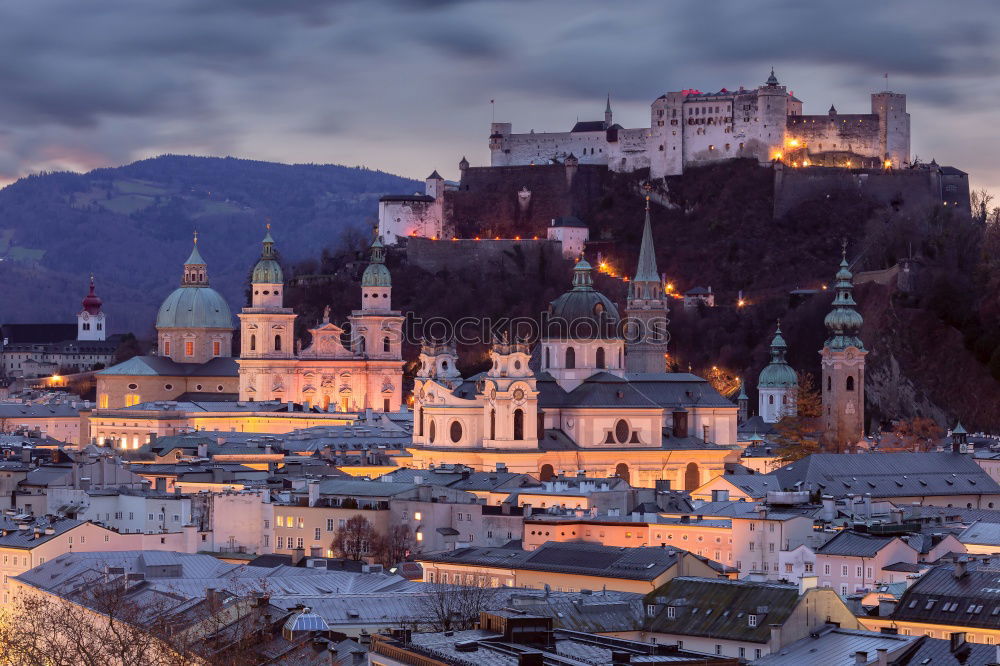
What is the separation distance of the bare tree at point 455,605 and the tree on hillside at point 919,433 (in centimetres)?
5625

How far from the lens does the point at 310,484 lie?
87.1m

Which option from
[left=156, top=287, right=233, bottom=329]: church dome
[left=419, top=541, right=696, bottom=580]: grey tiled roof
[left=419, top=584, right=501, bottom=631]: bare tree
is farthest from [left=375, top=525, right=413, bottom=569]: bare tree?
[left=156, top=287, right=233, bottom=329]: church dome

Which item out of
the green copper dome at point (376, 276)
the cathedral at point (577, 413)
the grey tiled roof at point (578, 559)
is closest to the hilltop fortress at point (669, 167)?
the green copper dome at point (376, 276)

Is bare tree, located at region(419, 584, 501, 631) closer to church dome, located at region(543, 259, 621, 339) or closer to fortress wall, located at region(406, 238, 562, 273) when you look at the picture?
church dome, located at region(543, 259, 621, 339)

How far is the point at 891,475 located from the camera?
315 ft

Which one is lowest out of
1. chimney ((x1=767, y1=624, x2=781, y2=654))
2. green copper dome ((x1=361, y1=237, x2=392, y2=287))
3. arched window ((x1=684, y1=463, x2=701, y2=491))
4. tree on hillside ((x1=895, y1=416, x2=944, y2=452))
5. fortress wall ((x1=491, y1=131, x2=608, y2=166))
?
chimney ((x1=767, y1=624, x2=781, y2=654))

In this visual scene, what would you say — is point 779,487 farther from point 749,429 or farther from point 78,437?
point 78,437

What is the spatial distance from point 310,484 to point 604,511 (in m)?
10.9

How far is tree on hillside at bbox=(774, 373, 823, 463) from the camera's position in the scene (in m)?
117

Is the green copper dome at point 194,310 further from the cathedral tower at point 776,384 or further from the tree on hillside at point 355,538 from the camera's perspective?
the tree on hillside at point 355,538

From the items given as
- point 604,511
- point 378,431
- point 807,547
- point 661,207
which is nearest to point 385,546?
point 604,511

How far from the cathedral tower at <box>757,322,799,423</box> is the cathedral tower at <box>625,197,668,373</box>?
7441 millimetres

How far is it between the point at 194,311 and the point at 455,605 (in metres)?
96.5

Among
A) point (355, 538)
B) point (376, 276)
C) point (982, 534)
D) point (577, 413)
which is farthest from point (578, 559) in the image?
point (376, 276)
